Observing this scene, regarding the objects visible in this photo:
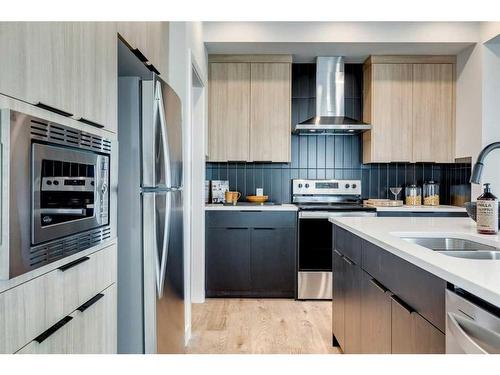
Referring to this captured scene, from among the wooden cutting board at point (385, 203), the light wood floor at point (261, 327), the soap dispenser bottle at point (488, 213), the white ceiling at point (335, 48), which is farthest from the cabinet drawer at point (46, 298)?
the wooden cutting board at point (385, 203)

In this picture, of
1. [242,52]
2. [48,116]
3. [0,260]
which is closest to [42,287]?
[0,260]

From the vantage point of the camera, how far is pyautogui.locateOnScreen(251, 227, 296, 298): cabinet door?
3809 millimetres

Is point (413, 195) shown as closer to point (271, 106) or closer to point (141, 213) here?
point (271, 106)

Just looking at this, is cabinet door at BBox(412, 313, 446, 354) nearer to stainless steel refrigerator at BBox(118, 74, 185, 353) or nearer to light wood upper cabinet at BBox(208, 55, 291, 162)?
stainless steel refrigerator at BBox(118, 74, 185, 353)

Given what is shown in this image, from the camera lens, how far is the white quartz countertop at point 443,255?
91 cm

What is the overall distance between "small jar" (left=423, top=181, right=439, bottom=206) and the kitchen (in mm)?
A: 32

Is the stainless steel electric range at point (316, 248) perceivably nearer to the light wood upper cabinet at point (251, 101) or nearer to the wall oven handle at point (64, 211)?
the light wood upper cabinet at point (251, 101)

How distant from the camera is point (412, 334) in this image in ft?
4.56

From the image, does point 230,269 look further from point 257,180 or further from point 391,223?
point 391,223

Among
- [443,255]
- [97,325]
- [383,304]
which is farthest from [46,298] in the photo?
[383,304]

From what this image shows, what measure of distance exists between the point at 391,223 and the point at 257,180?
2243 mm

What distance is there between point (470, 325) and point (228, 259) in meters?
2.97

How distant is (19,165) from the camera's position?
3.07 ft

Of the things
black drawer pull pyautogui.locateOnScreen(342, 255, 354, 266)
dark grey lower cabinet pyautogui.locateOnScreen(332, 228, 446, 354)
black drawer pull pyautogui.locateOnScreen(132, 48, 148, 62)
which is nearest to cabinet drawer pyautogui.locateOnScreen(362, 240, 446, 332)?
dark grey lower cabinet pyautogui.locateOnScreen(332, 228, 446, 354)
